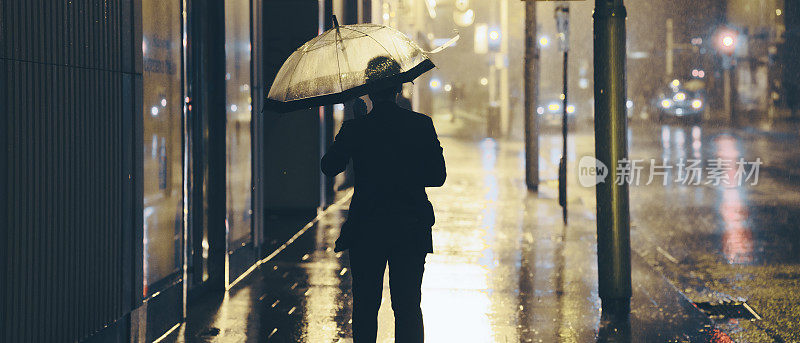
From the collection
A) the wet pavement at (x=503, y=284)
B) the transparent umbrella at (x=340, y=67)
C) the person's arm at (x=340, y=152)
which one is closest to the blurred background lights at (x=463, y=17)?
the wet pavement at (x=503, y=284)

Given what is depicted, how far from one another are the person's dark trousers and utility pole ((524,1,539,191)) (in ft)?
41.7

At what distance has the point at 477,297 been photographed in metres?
7.27

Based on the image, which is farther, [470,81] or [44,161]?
[470,81]

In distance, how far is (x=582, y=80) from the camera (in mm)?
102625

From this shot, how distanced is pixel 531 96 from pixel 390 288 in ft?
45.0

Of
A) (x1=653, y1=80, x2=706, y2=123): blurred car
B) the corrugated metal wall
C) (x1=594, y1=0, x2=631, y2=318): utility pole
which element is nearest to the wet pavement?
(x1=594, y1=0, x2=631, y2=318): utility pole

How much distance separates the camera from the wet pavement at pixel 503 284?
616cm

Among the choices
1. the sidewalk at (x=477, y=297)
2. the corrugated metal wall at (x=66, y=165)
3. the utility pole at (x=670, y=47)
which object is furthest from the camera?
the utility pole at (x=670, y=47)

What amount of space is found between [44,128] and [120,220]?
1.03m

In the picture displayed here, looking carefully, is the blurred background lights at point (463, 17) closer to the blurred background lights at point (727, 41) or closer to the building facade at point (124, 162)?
the building facade at point (124, 162)

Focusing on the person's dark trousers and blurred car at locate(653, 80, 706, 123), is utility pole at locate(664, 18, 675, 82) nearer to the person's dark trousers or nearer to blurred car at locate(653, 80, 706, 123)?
blurred car at locate(653, 80, 706, 123)

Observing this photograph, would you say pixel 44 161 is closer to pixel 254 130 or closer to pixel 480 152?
pixel 254 130

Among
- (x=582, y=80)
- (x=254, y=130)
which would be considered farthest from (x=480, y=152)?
(x=582, y=80)

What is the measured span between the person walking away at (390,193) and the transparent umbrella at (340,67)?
0.23 ft
